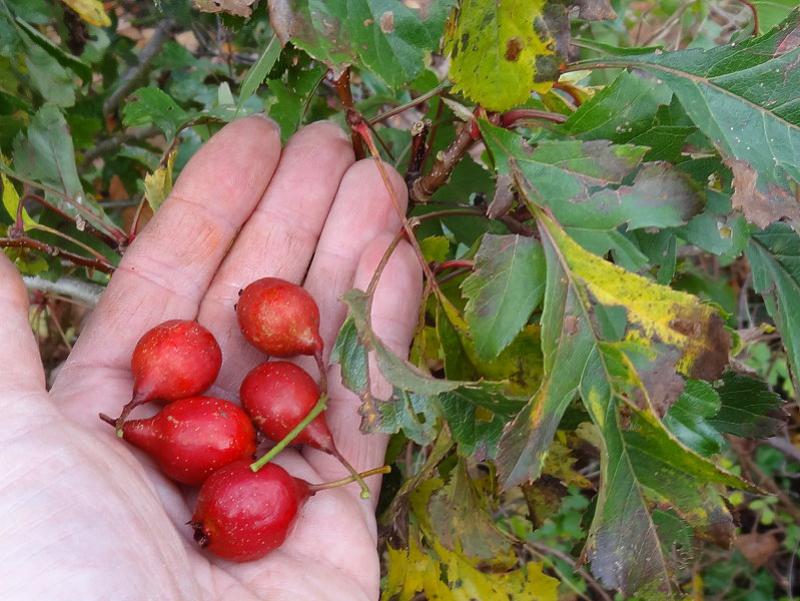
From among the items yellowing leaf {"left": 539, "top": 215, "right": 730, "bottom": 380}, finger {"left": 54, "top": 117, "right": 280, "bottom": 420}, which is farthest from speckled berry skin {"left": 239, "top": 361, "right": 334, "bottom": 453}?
yellowing leaf {"left": 539, "top": 215, "right": 730, "bottom": 380}

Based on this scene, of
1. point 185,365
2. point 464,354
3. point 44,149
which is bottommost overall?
point 464,354

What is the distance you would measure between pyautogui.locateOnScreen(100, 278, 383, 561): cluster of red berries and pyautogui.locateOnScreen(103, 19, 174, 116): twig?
0.88 m

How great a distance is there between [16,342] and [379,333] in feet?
1.86

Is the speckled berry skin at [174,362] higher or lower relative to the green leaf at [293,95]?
lower

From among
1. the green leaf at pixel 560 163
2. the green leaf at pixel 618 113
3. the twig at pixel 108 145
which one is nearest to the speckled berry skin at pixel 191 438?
the green leaf at pixel 560 163

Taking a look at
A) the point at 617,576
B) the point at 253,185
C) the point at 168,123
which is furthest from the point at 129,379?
the point at 617,576

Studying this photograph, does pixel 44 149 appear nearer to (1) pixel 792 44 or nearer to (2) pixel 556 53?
(2) pixel 556 53

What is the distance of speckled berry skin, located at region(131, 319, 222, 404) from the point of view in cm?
124

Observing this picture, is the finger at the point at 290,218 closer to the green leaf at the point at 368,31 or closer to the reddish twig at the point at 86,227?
the reddish twig at the point at 86,227

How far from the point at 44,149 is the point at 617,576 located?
1223mm

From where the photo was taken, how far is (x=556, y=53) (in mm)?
1045

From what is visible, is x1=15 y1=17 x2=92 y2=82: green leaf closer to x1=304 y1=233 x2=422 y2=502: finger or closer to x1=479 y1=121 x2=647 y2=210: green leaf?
x1=304 y1=233 x2=422 y2=502: finger

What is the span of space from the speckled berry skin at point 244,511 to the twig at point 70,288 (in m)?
0.62

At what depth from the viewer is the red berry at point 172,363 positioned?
123 cm
